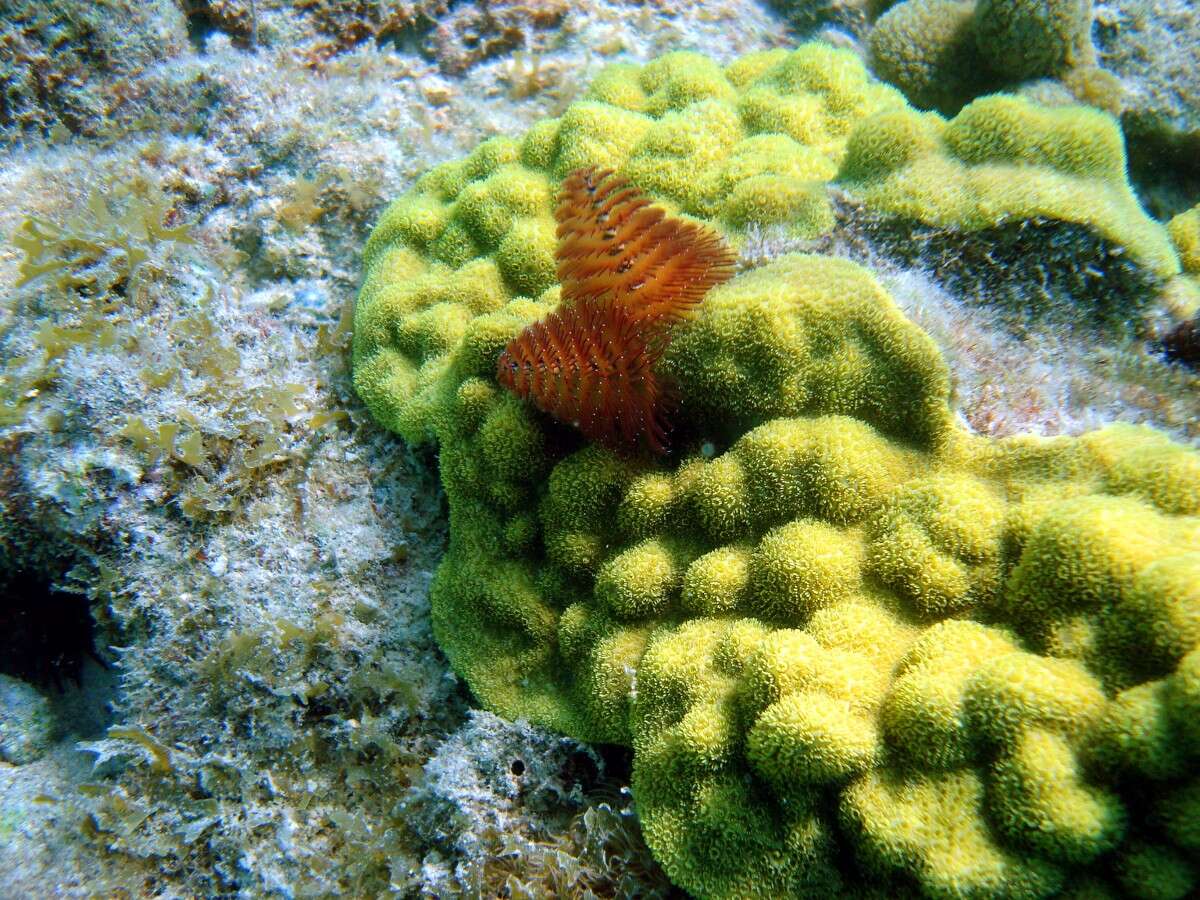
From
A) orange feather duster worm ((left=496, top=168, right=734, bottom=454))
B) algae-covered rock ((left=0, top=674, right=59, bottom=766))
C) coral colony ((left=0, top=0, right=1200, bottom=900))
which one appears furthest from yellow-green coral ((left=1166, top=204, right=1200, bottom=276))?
algae-covered rock ((left=0, top=674, right=59, bottom=766))

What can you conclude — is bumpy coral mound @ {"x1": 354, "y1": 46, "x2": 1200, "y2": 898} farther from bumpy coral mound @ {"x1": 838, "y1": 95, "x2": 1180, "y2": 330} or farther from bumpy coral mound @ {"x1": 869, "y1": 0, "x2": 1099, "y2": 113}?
bumpy coral mound @ {"x1": 869, "y1": 0, "x2": 1099, "y2": 113}

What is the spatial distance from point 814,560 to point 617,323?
1275 millimetres

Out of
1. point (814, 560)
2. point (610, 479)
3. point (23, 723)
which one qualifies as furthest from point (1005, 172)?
point (23, 723)

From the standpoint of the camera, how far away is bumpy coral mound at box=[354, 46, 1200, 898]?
205 cm

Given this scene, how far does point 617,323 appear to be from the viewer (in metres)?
2.91

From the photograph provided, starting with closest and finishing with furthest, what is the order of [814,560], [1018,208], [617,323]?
[814,560] → [617,323] → [1018,208]

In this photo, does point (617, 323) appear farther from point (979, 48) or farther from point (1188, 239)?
point (979, 48)

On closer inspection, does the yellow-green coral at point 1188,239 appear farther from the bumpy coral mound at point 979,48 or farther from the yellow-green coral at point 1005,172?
the bumpy coral mound at point 979,48

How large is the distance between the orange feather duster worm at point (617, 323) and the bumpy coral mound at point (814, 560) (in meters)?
0.14

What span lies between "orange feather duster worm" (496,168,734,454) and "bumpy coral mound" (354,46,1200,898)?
0.47 ft

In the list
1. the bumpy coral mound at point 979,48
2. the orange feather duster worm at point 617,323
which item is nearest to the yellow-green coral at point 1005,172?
the orange feather duster worm at point 617,323

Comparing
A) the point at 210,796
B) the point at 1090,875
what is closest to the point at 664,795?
the point at 1090,875

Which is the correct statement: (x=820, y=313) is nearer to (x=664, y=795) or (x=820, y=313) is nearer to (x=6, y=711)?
(x=664, y=795)

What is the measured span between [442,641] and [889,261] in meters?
2.98
